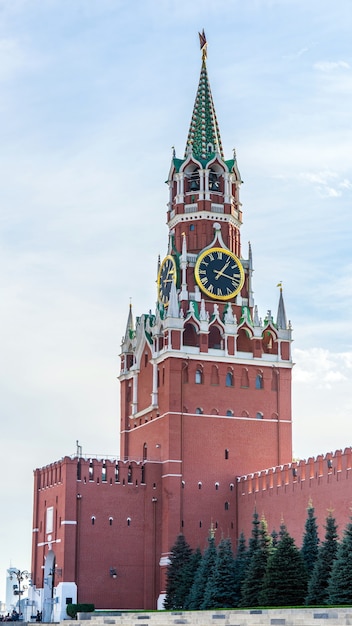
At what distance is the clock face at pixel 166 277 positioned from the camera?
6419cm

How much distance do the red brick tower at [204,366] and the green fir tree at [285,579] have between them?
13.8 meters

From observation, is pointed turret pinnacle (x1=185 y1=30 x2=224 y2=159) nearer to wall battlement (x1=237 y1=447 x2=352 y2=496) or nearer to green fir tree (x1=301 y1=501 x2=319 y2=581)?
wall battlement (x1=237 y1=447 x2=352 y2=496)

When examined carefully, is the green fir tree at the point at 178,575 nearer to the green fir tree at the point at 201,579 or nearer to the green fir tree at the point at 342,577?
the green fir tree at the point at 201,579

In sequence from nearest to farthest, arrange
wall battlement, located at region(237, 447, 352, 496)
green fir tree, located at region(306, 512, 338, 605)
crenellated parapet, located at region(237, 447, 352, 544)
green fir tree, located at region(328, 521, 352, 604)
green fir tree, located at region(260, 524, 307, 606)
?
1. green fir tree, located at region(328, 521, 352, 604)
2. green fir tree, located at region(306, 512, 338, 605)
3. green fir tree, located at region(260, 524, 307, 606)
4. crenellated parapet, located at region(237, 447, 352, 544)
5. wall battlement, located at region(237, 447, 352, 496)

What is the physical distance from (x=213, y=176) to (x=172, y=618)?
30.5 m

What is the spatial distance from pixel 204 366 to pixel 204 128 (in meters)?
15.1

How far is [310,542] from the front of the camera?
47125 mm

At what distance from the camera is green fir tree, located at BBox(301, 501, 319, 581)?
46.3 meters

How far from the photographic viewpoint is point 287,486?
179ft

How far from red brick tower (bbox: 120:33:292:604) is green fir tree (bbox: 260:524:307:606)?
45.3 feet

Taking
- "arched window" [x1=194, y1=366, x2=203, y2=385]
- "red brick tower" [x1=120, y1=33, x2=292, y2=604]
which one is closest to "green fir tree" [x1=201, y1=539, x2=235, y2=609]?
"red brick tower" [x1=120, y1=33, x2=292, y2=604]

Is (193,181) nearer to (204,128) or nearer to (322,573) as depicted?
(204,128)

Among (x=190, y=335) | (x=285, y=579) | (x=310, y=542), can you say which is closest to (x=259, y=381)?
(x=190, y=335)

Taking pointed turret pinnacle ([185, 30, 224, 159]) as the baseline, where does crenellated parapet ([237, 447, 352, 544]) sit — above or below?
below
